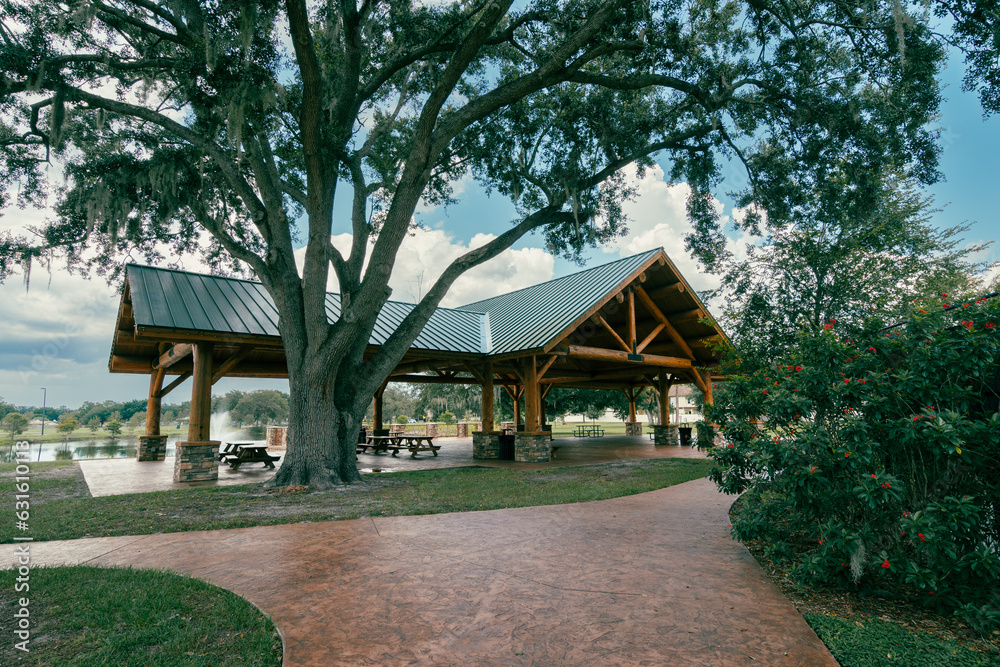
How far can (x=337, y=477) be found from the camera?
359 inches

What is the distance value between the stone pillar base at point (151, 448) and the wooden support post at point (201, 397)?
5441 mm

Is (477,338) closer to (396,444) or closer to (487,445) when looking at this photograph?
(487,445)

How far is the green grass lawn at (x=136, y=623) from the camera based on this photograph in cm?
273

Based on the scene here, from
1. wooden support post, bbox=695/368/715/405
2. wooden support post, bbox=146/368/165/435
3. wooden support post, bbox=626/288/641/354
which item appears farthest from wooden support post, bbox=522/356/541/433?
wooden support post, bbox=146/368/165/435

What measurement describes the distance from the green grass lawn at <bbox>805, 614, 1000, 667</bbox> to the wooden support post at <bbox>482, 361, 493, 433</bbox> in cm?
1150

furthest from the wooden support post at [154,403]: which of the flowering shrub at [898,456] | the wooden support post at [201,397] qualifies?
the flowering shrub at [898,456]

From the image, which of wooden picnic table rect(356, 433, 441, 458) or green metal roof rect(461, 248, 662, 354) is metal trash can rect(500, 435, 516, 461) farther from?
green metal roof rect(461, 248, 662, 354)

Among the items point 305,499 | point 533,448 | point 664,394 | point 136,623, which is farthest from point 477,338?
point 136,623

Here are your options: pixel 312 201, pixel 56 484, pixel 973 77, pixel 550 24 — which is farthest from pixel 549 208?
pixel 56 484

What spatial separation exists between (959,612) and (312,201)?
9.68 meters

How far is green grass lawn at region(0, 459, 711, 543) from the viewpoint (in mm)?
6066

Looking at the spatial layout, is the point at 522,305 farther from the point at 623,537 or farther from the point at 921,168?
the point at 623,537

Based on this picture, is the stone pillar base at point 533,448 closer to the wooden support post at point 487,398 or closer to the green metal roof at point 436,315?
the wooden support post at point 487,398

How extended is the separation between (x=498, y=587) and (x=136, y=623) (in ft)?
7.81
